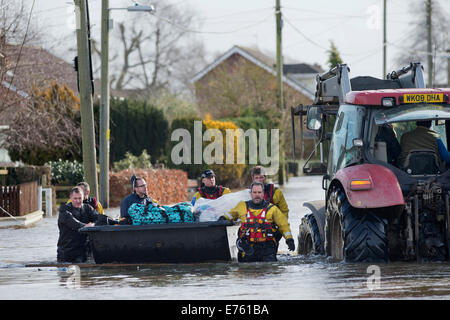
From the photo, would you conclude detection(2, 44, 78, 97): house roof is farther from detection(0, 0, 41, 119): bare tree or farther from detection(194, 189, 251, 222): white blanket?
detection(194, 189, 251, 222): white blanket

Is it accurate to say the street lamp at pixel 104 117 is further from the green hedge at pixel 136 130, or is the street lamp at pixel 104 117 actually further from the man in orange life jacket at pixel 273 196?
the man in orange life jacket at pixel 273 196

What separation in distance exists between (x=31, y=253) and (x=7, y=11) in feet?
39.1

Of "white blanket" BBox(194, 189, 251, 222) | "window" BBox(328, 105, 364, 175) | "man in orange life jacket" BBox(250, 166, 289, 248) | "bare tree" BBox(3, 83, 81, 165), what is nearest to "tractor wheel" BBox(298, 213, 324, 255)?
"man in orange life jacket" BBox(250, 166, 289, 248)

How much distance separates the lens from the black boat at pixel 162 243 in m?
14.1

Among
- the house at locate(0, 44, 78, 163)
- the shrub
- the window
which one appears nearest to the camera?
the window

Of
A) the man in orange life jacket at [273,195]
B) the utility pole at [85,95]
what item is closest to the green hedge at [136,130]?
the utility pole at [85,95]

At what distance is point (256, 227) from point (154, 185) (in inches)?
735

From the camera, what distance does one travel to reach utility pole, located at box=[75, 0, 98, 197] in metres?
24.2

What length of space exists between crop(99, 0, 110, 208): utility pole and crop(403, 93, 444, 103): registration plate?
17765 millimetres

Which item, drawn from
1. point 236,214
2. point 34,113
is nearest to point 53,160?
point 34,113

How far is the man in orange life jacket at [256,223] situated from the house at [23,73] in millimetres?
14475

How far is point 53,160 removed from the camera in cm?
3759

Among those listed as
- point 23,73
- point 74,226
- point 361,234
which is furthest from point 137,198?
point 23,73
